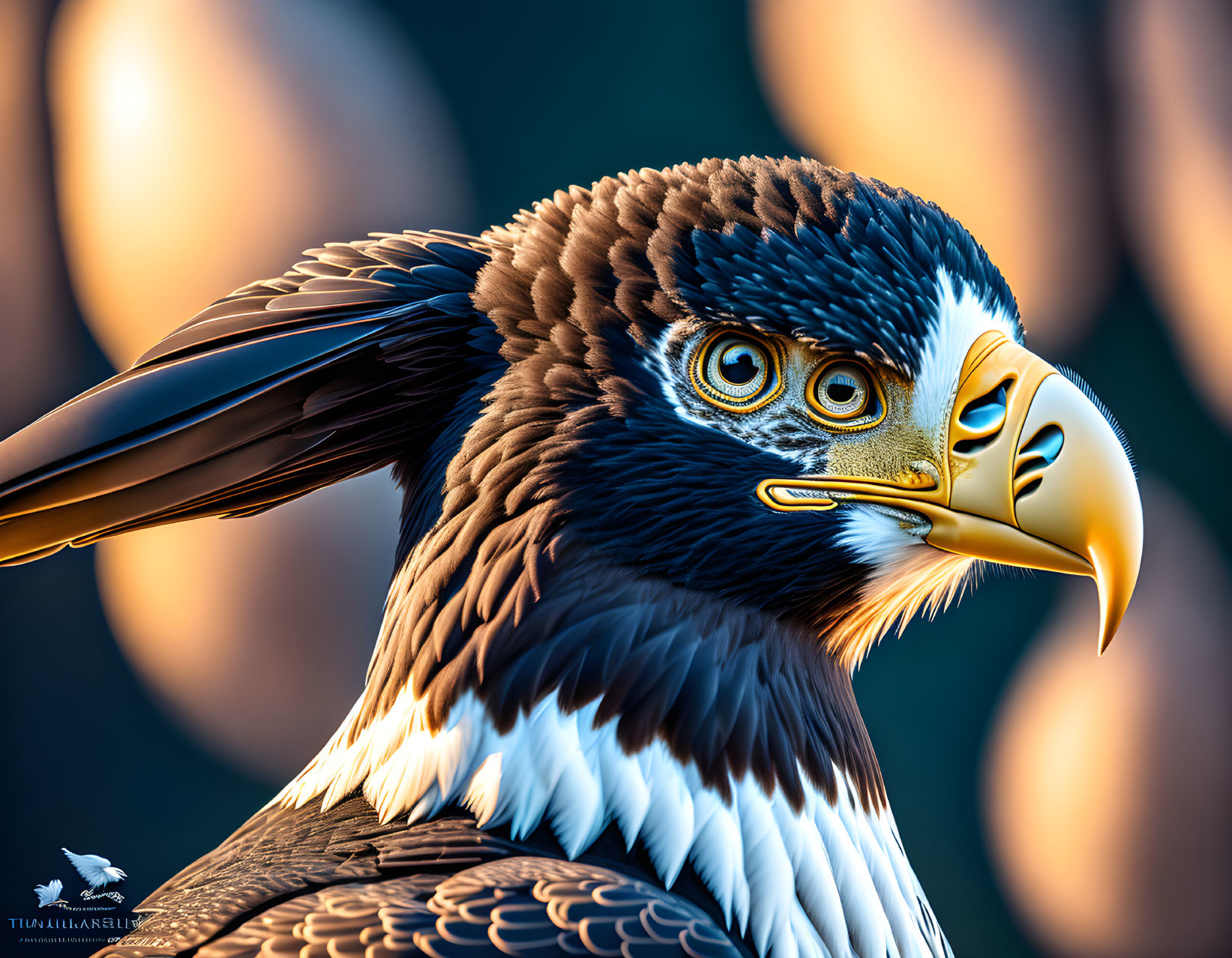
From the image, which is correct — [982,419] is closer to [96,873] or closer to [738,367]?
[738,367]

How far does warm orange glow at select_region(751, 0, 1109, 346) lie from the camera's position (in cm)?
189

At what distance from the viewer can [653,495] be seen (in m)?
0.88

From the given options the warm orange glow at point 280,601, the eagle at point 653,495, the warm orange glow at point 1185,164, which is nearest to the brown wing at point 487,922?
the eagle at point 653,495

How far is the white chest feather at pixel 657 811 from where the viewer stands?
0.85 metres

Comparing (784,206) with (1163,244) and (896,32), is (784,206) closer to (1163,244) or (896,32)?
(896,32)

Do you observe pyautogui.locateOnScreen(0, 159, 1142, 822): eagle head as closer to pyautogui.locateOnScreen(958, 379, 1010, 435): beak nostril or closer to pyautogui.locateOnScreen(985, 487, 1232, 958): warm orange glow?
pyautogui.locateOnScreen(958, 379, 1010, 435): beak nostril

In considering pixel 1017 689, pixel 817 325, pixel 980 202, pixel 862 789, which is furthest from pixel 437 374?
pixel 1017 689

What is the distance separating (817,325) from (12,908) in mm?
1950

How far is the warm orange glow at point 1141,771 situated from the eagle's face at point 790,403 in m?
1.24

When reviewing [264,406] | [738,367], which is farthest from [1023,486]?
[264,406]

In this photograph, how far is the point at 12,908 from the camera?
6.03ft

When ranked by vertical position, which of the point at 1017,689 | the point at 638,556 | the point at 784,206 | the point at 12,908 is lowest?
the point at 12,908

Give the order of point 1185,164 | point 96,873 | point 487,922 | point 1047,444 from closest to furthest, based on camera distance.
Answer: point 487,922, point 1047,444, point 96,873, point 1185,164

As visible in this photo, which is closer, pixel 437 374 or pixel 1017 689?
pixel 437 374
